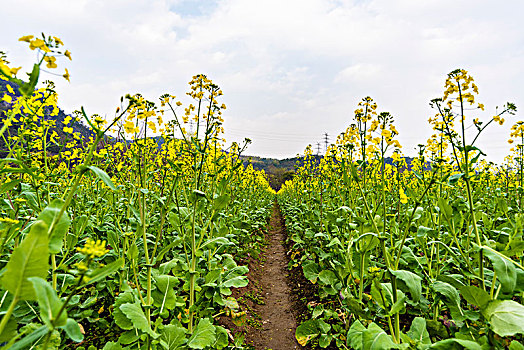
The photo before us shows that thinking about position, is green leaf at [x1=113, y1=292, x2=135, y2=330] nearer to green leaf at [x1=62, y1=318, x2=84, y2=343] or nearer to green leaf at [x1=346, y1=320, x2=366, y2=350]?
green leaf at [x1=62, y1=318, x2=84, y2=343]

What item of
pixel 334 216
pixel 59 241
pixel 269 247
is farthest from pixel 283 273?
pixel 59 241

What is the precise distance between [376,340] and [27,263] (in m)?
1.96

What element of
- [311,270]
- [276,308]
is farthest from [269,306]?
[311,270]

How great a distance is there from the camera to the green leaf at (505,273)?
163 centimetres

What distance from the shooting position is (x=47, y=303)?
3.15 feet

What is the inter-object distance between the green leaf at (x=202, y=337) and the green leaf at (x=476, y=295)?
2.04 metres

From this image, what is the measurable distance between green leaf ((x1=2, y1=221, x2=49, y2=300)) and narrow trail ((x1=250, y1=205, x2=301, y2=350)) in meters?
3.19

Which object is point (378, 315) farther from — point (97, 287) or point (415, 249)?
point (97, 287)

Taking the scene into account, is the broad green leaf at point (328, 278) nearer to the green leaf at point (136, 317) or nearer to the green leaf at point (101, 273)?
the green leaf at point (136, 317)

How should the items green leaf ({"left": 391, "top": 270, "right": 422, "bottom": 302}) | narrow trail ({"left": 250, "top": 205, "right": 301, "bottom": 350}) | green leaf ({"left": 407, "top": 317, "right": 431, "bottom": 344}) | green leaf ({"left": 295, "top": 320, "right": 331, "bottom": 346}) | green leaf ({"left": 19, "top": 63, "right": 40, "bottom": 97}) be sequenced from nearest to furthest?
green leaf ({"left": 19, "top": 63, "right": 40, "bottom": 97}) → green leaf ({"left": 391, "top": 270, "right": 422, "bottom": 302}) → green leaf ({"left": 407, "top": 317, "right": 431, "bottom": 344}) → green leaf ({"left": 295, "top": 320, "right": 331, "bottom": 346}) → narrow trail ({"left": 250, "top": 205, "right": 301, "bottom": 350})

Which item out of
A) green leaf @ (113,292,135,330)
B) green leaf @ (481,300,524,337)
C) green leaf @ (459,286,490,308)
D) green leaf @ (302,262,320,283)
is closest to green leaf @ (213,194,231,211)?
green leaf @ (113,292,135,330)

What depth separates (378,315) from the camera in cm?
293

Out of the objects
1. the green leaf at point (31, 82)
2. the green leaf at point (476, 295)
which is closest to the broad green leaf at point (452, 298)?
the green leaf at point (476, 295)

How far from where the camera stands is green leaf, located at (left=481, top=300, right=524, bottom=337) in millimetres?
1493
